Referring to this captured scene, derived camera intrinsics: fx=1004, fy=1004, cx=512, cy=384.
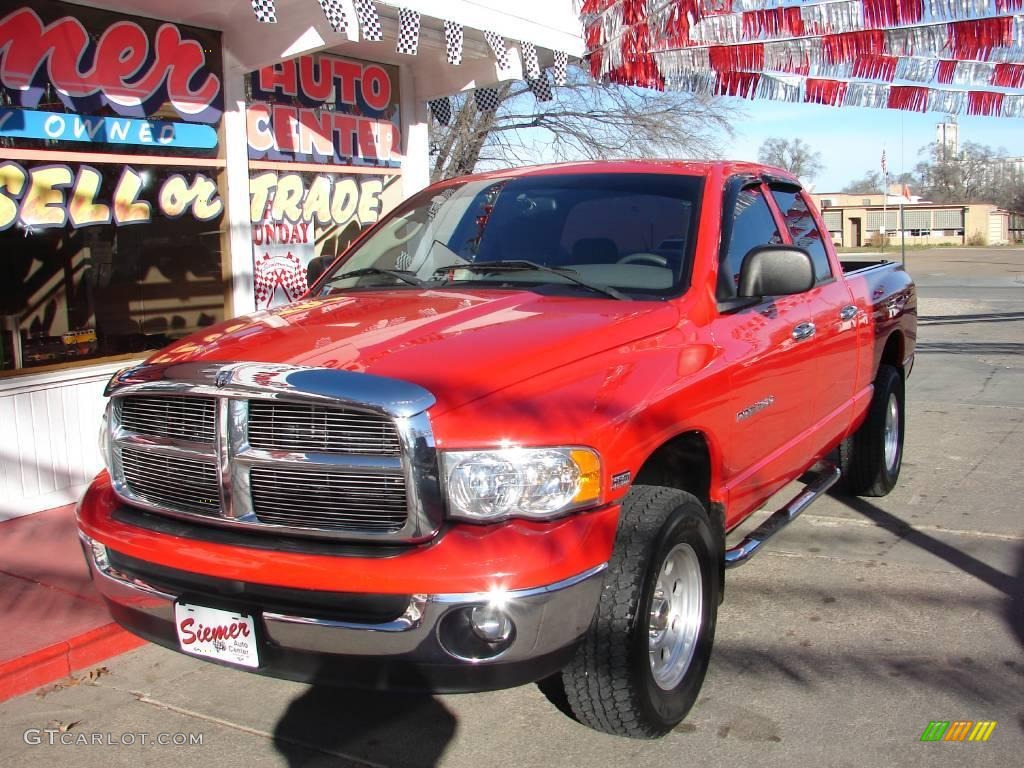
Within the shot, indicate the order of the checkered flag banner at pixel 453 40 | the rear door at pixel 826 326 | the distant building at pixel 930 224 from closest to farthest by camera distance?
the rear door at pixel 826 326 < the checkered flag banner at pixel 453 40 < the distant building at pixel 930 224

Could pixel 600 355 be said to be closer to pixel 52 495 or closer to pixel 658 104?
pixel 52 495

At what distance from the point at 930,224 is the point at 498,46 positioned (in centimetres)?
7213

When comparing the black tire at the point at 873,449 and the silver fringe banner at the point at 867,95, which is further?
the silver fringe banner at the point at 867,95

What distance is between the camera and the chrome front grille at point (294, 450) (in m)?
2.81

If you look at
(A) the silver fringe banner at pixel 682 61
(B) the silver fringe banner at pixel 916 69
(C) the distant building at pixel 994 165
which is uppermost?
(C) the distant building at pixel 994 165

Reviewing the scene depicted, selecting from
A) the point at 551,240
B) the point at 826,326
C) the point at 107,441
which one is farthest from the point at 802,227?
the point at 107,441

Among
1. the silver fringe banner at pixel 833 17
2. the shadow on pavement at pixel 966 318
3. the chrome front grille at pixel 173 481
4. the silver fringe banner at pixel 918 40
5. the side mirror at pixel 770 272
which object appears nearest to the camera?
the chrome front grille at pixel 173 481

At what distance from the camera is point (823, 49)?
1030 cm

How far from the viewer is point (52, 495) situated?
6320mm

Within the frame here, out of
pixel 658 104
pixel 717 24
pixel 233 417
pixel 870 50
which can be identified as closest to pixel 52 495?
pixel 233 417

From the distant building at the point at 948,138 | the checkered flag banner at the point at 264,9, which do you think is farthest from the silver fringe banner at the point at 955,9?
the distant building at the point at 948,138

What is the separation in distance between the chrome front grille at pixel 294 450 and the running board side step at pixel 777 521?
1632mm

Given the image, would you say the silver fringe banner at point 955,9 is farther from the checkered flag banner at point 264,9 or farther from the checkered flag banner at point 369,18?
the checkered flag banner at point 264,9

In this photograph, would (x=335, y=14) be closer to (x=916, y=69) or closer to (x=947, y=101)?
(x=916, y=69)
